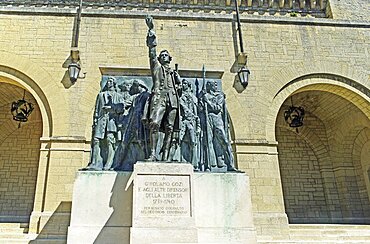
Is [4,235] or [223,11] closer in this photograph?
[4,235]

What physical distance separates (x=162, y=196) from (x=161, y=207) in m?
0.18

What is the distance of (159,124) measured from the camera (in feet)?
20.9

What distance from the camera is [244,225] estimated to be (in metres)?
6.50

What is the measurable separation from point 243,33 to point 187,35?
174cm

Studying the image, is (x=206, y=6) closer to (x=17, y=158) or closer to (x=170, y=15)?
(x=170, y=15)

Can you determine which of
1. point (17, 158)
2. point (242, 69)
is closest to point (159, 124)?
point (242, 69)

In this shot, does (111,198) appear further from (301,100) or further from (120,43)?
(301,100)

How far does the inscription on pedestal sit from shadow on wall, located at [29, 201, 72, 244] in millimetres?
3029

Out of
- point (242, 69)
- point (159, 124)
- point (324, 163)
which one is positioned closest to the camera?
point (159, 124)

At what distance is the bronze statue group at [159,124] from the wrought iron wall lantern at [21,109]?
407 cm

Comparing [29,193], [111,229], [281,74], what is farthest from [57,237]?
[281,74]

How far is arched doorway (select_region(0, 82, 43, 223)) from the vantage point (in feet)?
35.3

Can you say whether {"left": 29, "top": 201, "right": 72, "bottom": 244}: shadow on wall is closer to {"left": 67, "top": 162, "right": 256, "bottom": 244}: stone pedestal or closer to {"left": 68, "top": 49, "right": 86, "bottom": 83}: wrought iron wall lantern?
{"left": 67, "top": 162, "right": 256, "bottom": 244}: stone pedestal

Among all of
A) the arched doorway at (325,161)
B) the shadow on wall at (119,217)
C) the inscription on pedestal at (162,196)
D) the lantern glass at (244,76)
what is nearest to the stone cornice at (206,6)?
the arched doorway at (325,161)
